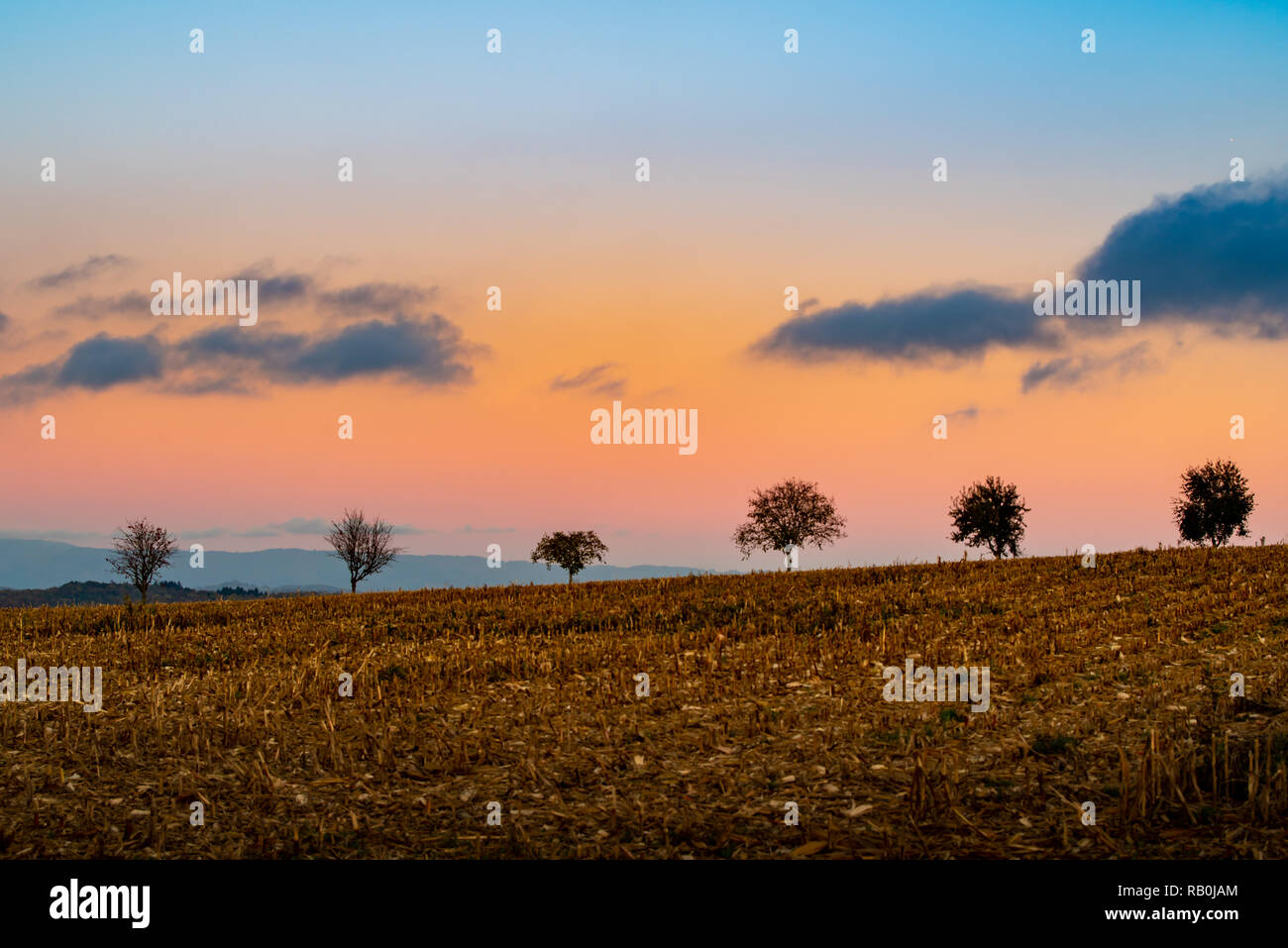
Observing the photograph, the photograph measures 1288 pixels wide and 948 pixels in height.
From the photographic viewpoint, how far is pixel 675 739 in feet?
59.3

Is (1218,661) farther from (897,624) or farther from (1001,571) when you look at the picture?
(1001,571)

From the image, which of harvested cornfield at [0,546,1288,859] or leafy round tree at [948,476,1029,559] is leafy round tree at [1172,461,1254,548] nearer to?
leafy round tree at [948,476,1029,559]

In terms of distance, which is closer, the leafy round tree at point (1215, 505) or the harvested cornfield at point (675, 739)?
the harvested cornfield at point (675, 739)

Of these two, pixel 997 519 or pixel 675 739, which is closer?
pixel 675 739

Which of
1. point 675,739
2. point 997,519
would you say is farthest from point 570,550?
point 675,739

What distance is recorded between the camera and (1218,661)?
23.0m

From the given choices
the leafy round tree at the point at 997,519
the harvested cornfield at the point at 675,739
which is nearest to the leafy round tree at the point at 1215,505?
the leafy round tree at the point at 997,519

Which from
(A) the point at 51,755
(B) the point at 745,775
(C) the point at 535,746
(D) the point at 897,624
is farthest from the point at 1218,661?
(A) the point at 51,755

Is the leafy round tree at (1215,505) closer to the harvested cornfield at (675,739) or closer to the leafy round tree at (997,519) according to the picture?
the leafy round tree at (997,519)

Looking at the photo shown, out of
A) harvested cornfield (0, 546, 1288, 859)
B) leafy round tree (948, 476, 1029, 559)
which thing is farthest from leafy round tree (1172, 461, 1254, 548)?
harvested cornfield (0, 546, 1288, 859)

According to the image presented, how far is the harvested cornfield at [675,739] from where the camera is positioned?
12.9 m

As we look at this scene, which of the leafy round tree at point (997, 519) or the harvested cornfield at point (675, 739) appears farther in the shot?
the leafy round tree at point (997, 519)

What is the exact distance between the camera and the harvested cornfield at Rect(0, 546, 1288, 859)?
42.5ft

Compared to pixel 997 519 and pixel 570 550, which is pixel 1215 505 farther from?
pixel 570 550
